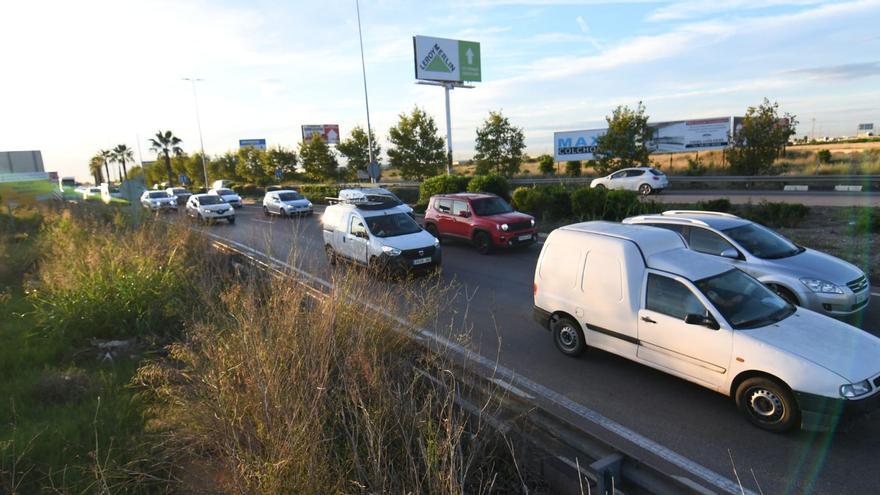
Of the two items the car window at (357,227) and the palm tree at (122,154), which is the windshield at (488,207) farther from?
the palm tree at (122,154)

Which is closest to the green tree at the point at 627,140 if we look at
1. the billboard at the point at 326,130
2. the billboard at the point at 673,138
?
the billboard at the point at 673,138

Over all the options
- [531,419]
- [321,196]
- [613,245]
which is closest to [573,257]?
[613,245]

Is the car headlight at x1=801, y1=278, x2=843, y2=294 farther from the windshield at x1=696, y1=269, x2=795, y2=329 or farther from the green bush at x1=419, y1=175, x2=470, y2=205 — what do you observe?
the green bush at x1=419, y1=175, x2=470, y2=205

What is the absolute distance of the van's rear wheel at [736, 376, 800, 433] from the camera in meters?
4.49

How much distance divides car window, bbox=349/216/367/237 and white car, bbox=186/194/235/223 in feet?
46.2

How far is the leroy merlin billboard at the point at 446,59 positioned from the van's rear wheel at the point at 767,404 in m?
33.6

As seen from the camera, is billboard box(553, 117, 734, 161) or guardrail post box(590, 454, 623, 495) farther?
billboard box(553, 117, 734, 161)

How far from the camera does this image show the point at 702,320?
→ 506cm

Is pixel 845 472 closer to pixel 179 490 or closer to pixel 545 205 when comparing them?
pixel 179 490

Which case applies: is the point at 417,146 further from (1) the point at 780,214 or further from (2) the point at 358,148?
(1) the point at 780,214

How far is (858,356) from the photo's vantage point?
448cm

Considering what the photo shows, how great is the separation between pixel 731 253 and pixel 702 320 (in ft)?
10.9

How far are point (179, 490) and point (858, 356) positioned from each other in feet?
19.9

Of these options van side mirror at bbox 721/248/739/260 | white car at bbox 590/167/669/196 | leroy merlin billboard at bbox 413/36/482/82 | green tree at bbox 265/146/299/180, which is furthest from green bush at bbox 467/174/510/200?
green tree at bbox 265/146/299/180
